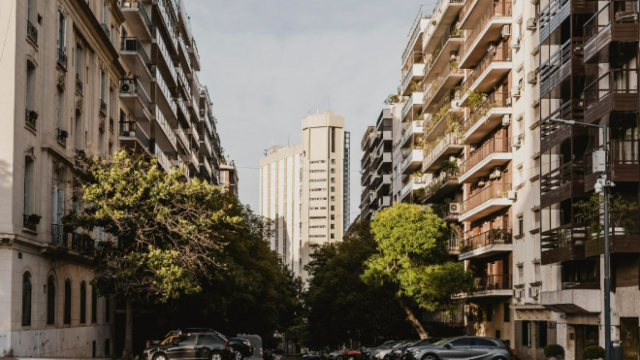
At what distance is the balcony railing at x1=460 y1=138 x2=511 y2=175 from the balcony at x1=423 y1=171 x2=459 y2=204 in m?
2.52

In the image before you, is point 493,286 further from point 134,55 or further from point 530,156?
point 134,55

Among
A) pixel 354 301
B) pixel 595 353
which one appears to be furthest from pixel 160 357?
pixel 354 301

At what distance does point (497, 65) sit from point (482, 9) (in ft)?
22.5

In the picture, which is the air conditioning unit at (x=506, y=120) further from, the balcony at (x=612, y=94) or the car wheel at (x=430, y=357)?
the car wheel at (x=430, y=357)

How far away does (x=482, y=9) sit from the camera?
192 feet

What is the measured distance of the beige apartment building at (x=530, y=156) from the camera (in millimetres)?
34500

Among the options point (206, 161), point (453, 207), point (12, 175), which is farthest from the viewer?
point (206, 161)

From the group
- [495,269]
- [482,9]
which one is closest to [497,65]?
[482,9]

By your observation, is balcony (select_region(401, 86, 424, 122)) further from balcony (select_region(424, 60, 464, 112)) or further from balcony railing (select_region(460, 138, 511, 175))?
balcony railing (select_region(460, 138, 511, 175))

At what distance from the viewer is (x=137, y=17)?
55875mm

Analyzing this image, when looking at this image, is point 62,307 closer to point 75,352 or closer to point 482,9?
point 75,352

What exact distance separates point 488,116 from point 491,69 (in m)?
2.84

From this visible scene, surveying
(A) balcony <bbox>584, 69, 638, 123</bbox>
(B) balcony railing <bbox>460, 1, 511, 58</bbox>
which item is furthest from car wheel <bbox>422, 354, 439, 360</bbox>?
(B) balcony railing <bbox>460, 1, 511, 58</bbox>

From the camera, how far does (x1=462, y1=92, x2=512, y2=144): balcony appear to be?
53.3 meters
